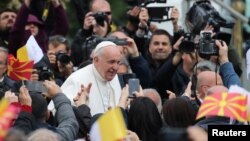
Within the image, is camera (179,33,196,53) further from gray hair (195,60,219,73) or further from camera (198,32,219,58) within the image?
camera (198,32,219,58)

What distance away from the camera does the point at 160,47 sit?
15172 millimetres

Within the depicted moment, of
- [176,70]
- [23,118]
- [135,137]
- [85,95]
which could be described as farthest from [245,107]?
[176,70]

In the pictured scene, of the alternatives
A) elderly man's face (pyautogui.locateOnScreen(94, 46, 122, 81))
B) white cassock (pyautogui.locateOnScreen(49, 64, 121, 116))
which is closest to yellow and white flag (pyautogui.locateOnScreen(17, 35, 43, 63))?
white cassock (pyautogui.locateOnScreen(49, 64, 121, 116))

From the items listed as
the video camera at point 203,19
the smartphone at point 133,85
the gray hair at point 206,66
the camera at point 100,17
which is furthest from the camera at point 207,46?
the camera at point 100,17

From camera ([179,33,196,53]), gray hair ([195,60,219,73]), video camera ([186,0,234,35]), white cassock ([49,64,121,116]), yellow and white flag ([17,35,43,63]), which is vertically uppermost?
video camera ([186,0,234,35])

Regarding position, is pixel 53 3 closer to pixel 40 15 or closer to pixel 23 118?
pixel 40 15

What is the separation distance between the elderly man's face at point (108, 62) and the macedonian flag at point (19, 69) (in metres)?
0.83

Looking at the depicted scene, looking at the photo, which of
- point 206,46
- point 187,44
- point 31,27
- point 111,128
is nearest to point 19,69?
point 206,46

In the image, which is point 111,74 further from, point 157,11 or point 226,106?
point 226,106

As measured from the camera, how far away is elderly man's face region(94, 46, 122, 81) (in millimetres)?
13523

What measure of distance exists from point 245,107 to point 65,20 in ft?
22.5

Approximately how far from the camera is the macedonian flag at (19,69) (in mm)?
13039

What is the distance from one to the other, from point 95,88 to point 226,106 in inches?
156

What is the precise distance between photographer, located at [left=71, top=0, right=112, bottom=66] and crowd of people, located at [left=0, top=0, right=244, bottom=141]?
1cm
